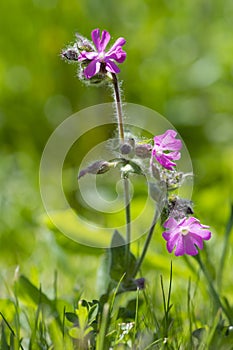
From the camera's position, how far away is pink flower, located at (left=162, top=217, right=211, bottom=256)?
1162mm

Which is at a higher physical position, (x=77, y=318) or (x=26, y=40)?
(x=26, y=40)

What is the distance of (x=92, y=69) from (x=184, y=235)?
351 millimetres

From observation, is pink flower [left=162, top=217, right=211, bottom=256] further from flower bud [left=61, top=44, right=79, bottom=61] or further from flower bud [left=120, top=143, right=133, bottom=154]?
flower bud [left=61, top=44, right=79, bottom=61]

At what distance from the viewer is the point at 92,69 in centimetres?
120

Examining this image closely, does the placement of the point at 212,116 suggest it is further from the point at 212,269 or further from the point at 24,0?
the point at 212,269

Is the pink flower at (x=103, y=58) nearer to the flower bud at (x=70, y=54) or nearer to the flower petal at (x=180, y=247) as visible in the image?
the flower bud at (x=70, y=54)

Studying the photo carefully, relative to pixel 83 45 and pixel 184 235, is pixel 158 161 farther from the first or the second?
pixel 83 45

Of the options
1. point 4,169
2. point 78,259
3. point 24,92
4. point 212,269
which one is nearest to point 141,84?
point 24,92

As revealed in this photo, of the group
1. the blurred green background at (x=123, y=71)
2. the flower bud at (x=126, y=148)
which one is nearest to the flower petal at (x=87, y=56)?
the flower bud at (x=126, y=148)

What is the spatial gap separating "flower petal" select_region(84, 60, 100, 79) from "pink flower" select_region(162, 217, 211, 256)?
0.30m

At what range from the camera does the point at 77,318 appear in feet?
3.83

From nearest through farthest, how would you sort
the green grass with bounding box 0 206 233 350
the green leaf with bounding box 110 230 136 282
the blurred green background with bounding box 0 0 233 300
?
the green grass with bounding box 0 206 233 350 → the green leaf with bounding box 110 230 136 282 → the blurred green background with bounding box 0 0 233 300

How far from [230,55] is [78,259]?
1.67 metres

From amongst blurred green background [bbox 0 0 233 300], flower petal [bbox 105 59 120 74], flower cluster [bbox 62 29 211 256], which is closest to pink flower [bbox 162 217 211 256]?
flower cluster [bbox 62 29 211 256]
